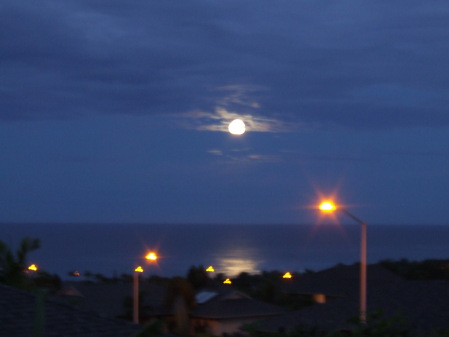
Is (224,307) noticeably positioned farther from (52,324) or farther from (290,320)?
(52,324)

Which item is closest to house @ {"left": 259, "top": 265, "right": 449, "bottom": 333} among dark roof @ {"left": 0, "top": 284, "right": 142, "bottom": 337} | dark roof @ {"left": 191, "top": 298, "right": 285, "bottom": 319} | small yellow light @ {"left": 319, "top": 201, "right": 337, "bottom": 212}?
Answer: small yellow light @ {"left": 319, "top": 201, "right": 337, "bottom": 212}

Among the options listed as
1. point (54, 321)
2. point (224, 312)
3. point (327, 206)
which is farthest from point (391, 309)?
point (54, 321)

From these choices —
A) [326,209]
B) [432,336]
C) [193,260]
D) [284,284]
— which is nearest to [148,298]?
[284,284]

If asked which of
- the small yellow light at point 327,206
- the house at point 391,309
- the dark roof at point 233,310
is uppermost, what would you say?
the small yellow light at point 327,206

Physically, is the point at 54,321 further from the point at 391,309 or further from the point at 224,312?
the point at 224,312

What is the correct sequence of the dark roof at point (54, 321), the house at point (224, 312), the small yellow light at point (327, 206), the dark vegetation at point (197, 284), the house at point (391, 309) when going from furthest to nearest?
the house at point (224, 312), the house at point (391, 309), the small yellow light at point (327, 206), the dark vegetation at point (197, 284), the dark roof at point (54, 321)

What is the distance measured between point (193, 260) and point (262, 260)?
13587mm

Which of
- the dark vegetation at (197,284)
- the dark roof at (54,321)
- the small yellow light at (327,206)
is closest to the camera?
the dark roof at (54,321)

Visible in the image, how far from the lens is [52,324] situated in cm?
1155

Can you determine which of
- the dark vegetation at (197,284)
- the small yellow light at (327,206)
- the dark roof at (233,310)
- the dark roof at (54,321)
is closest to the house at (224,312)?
the dark roof at (233,310)

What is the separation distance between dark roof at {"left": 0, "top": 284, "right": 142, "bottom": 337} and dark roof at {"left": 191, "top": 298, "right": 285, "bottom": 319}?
67.5ft

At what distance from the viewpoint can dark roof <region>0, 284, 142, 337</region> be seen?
11.0 meters

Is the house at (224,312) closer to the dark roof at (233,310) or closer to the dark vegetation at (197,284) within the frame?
the dark roof at (233,310)

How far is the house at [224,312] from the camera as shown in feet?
109
